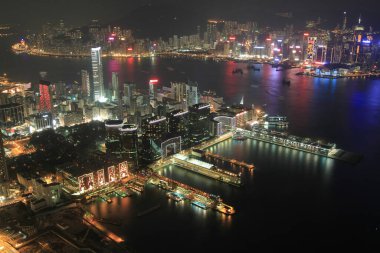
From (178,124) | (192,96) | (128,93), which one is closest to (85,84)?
(128,93)

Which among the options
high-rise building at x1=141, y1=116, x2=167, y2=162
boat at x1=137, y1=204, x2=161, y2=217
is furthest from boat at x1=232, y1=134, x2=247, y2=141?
boat at x1=137, y1=204, x2=161, y2=217

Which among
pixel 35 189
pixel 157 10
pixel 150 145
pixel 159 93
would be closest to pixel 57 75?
pixel 159 93

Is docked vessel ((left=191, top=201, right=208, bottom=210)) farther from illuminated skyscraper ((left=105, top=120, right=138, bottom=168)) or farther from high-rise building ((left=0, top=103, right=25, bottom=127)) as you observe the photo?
high-rise building ((left=0, top=103, right=25, bottom=127))

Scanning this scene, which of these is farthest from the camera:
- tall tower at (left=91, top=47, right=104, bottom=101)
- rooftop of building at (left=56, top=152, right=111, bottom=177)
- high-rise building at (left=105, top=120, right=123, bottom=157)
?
tall tower at (left=91, top=47, right=104, bottom=101)

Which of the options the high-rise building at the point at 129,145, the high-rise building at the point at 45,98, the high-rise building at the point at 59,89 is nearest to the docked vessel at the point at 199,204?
the high-rise building at the point at 129,145

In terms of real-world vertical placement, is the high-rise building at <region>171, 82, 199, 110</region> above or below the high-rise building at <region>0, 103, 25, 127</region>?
above

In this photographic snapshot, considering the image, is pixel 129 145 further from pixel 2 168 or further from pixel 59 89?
pixel 59 89

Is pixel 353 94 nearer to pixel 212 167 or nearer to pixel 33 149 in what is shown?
pixel 212 167
